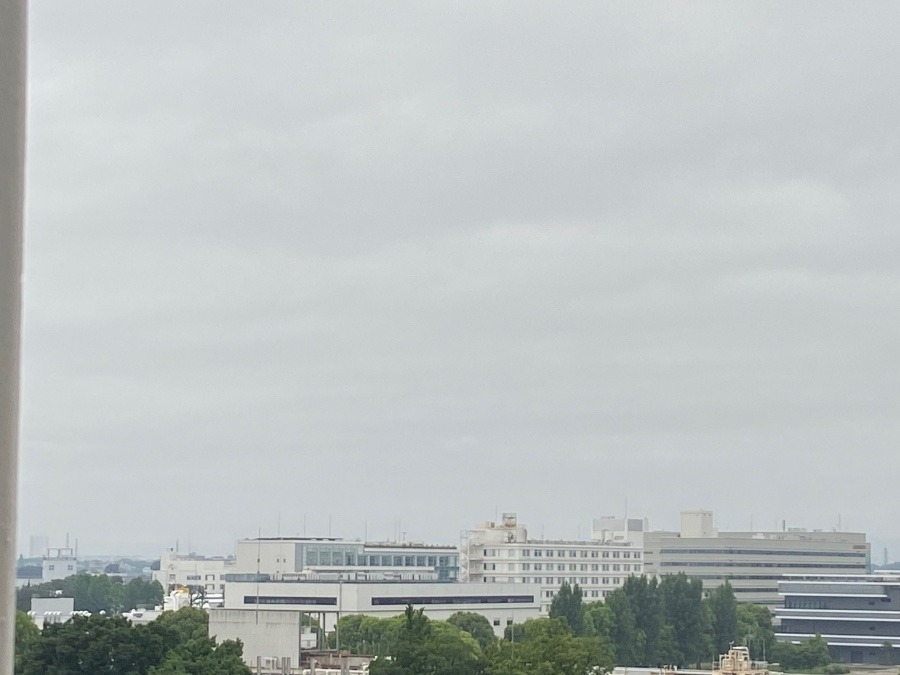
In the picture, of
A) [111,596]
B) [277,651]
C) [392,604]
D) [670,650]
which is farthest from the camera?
[111,596]

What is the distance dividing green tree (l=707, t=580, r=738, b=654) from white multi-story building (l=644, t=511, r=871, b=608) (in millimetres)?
52158

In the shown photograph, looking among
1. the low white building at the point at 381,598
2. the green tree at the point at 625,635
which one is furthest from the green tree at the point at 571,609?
the low white building at the point at 381,598

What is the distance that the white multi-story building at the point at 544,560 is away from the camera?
474 ft

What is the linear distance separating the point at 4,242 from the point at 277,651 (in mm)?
63783

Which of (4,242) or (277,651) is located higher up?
(4,242)

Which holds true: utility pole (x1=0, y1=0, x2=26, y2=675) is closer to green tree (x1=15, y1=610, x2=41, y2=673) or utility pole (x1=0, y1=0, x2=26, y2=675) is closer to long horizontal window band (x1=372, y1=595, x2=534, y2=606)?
green tree (x1=15, y1=610, x2=41, y2=673)

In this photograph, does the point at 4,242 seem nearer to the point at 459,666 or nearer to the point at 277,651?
the point at 459,666

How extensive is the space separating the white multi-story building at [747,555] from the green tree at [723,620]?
171 feet

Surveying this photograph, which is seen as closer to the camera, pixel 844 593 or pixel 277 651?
pixel 277 651

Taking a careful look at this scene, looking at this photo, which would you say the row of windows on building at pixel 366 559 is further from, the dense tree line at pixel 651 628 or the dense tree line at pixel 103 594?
the dense tree line at pixel 103 594

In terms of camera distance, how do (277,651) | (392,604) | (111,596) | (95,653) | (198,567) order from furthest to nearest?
(198,567) → (111,596) → (392,604) → (277,651) → (95,653)

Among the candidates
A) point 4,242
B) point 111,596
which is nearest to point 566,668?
point 4,242

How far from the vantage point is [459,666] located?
52062mm

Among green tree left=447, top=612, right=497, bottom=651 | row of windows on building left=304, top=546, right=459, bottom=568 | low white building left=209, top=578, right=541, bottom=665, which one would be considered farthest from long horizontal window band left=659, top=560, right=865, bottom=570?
green tree left=447, top=612, right=497, bottom=651
